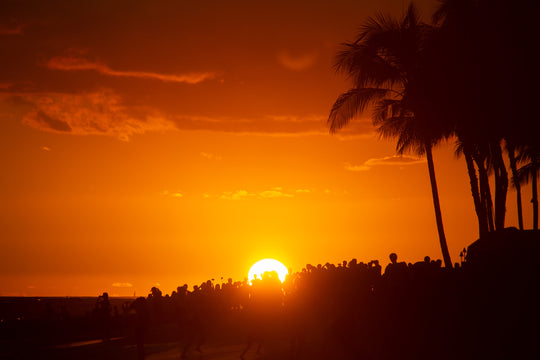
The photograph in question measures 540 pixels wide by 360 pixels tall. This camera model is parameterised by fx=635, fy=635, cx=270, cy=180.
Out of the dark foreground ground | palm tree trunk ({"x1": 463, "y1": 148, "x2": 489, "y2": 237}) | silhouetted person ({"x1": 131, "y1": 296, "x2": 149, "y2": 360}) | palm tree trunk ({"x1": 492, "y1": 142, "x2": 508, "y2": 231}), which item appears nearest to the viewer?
the dark foreground ground

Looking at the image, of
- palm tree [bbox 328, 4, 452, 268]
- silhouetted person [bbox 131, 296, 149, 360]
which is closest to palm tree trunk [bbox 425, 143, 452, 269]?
palm tree [bbox 328, 4, 452, 268]

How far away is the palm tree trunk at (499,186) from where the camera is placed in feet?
78.1

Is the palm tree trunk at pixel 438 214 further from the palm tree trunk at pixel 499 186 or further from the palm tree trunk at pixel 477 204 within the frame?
the palm tree trunk at pixel 499 186

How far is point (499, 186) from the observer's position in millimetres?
25453

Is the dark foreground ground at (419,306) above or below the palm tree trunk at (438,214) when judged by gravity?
below

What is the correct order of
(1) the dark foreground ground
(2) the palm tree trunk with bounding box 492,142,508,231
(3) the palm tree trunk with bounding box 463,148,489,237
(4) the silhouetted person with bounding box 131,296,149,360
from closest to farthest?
(1) the dark foreground ground → (4) the silhouetted person with bounding box 131,296,149,360 → (2) the palm tree trunk with bounding box 492,142,508,231 → (3) the palm tree trunk with bounding box 463,148,489,237

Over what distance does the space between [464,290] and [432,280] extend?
0.70 metres

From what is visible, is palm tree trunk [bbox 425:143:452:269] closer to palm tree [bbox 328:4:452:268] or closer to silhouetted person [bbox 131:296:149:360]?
palm tree [bbox 328:4:452:268]

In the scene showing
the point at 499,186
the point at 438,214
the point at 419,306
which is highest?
the point at 499,186

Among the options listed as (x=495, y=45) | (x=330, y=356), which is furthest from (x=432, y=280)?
(x=495, y=45)

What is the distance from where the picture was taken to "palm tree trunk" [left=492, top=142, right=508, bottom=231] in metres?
23.8

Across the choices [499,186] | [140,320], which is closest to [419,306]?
[140,320]

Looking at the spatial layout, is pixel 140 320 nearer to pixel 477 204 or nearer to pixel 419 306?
pixel 419 306

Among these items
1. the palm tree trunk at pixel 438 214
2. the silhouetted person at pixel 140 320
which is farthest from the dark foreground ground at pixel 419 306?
the palm tree trunk at pixel 438 214
